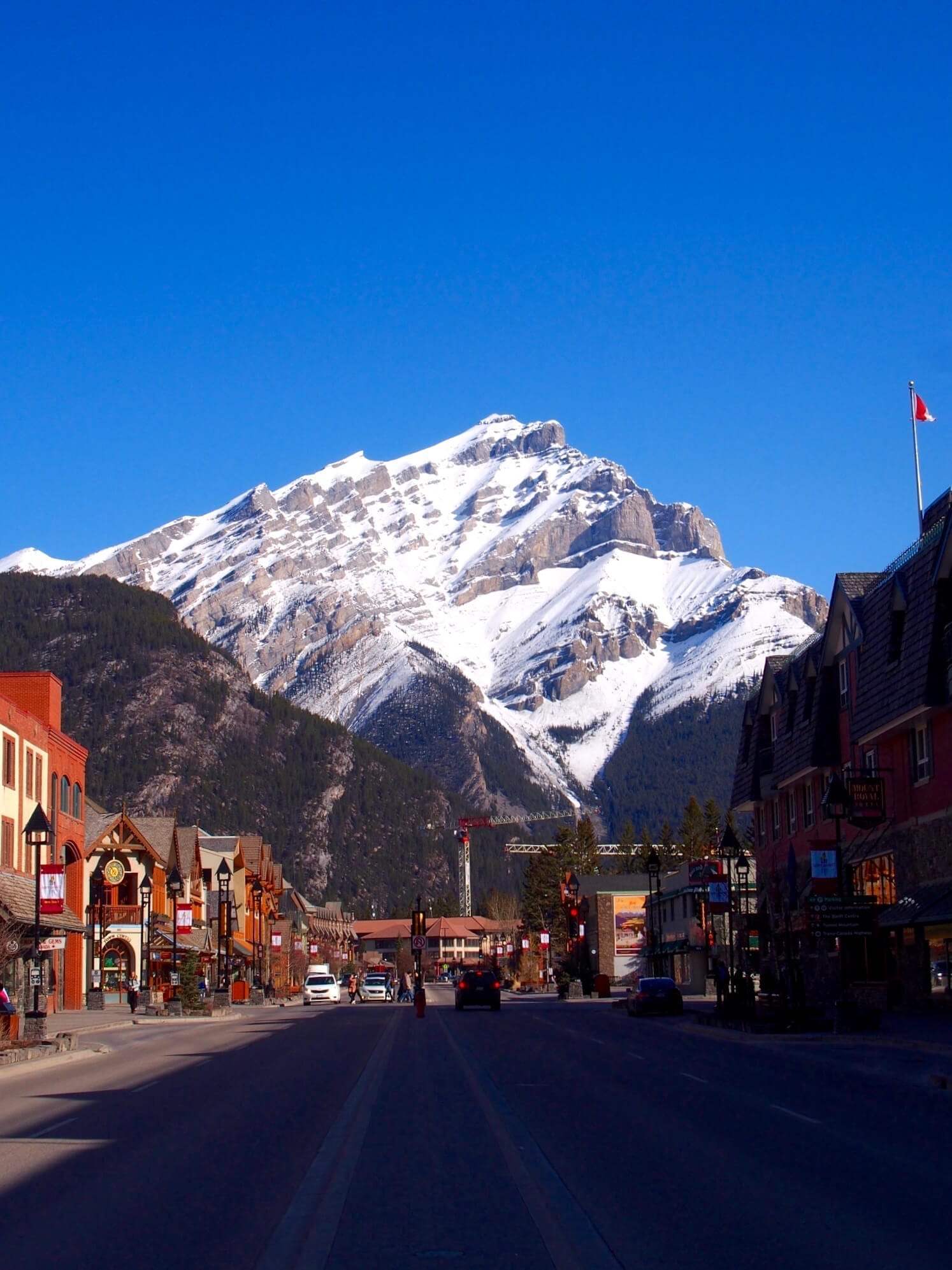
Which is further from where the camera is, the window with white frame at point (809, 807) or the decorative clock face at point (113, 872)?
the decorative clock face at point (113, 872)

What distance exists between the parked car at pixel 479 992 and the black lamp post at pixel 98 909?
1901 cm

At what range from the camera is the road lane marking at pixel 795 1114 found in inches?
661

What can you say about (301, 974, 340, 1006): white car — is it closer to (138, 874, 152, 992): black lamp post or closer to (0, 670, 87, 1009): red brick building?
(138, 874, 152, 992): black lamp post

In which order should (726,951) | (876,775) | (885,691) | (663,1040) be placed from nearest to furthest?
(663,1040) < (885,691) < (876,775) < (726,951)

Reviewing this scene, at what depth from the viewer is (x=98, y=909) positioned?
7356cm

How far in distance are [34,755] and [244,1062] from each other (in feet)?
→ 106

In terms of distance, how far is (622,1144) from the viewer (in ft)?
48.4

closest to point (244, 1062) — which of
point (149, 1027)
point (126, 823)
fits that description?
point (149, 1027)

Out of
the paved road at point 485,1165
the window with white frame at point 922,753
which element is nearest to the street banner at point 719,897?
the window with white frame at point 922,753

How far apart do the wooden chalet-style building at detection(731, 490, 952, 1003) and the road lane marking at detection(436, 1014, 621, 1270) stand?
22.3 meters

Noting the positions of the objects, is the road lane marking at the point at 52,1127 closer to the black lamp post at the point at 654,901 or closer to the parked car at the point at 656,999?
the parked car at the point at 656,999

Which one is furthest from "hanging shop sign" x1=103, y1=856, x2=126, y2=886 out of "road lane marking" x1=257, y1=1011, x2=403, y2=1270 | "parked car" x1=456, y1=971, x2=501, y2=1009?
"road lane marking" x1=257, y1=1011, x2=403, y2=1270

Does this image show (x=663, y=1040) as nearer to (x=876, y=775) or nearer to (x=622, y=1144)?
(x=876, y=775)

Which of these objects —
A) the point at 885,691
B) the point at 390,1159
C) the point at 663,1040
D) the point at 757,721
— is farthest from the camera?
the point at 757,721
